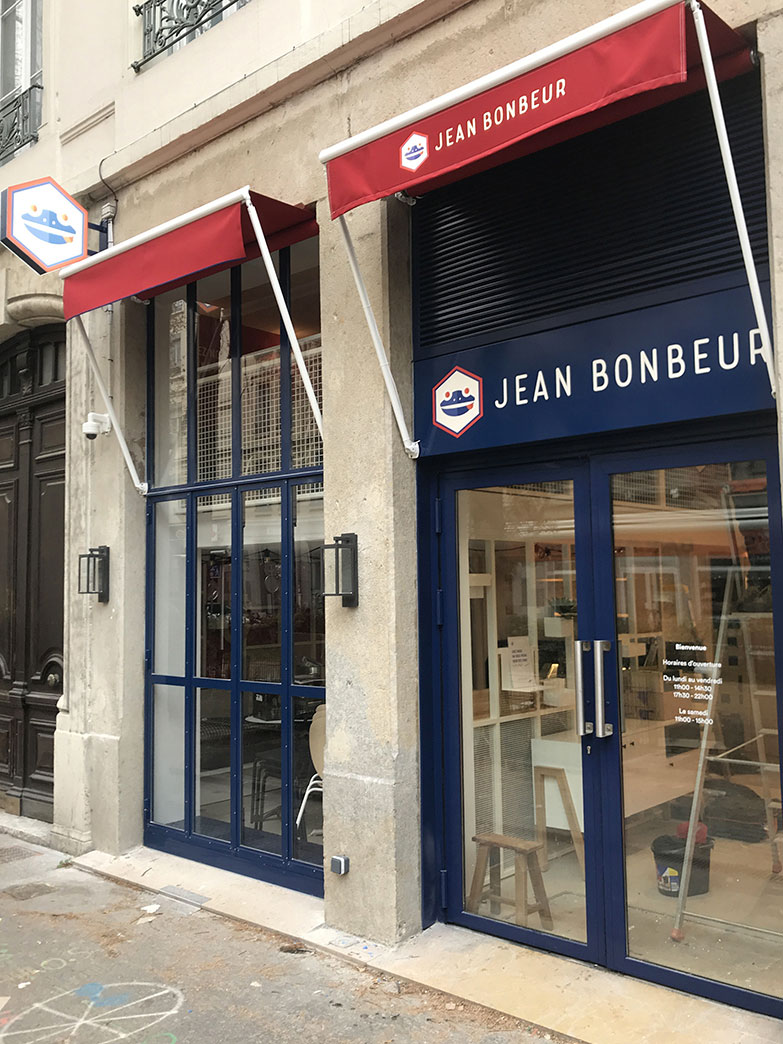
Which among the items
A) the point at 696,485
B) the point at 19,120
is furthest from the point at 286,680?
the point at 19,120

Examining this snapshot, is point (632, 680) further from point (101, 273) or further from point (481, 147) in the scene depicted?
point (101, 273)

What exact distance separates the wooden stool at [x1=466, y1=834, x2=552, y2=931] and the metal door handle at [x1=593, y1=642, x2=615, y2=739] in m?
0.83

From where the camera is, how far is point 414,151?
440 centimetres

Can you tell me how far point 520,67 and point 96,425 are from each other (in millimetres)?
4532

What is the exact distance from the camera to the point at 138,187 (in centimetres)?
714

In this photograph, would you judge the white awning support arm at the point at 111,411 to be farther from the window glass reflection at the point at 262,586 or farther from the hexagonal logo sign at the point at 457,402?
the hexagonal logo sign at the point at 457,402

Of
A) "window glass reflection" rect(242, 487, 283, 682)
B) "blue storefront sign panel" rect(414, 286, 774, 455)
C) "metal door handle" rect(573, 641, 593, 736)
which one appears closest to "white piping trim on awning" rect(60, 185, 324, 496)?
"blue storefront sign panel" rect(414, 286, 774, 455)

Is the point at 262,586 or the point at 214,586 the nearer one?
the point at 262,586

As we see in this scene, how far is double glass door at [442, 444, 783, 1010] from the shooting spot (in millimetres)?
4102

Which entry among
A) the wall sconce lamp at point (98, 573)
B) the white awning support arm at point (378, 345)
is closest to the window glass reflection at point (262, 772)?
the wall sconce lamp at point (98, 573)

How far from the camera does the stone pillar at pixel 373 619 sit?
5.03m

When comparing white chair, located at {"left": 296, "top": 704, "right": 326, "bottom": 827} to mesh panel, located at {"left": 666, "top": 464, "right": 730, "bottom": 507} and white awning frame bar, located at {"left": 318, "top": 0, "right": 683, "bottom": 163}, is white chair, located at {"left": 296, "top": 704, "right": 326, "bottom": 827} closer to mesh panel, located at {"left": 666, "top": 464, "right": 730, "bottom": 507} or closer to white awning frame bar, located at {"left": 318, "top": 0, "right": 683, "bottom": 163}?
mesh panel, located at {"left": 666, "top": 464, "right": 730, "bottom": 507}

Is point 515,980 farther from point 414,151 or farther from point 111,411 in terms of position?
point 111,411

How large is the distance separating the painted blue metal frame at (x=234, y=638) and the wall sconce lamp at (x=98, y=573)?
1.07 feet
